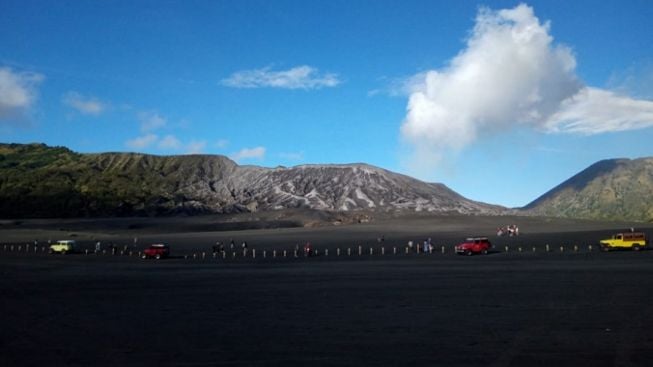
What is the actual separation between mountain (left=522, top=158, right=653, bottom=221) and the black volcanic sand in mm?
143651

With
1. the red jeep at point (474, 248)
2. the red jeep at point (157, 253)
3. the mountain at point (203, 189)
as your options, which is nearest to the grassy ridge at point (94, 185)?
the mountain at point (203, 189)

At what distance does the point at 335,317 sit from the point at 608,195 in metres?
180

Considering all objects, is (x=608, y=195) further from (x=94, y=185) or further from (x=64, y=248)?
(x=64, y=248)

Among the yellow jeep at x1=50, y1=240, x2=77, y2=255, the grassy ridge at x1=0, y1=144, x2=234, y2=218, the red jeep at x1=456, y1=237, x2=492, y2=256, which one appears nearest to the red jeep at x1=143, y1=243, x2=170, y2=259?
the yellow jeep at x1=50, y1=240, x2=77, y2=255

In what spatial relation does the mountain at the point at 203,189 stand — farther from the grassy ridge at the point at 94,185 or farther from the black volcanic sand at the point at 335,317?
the black volcanic sand at the point at 335,317

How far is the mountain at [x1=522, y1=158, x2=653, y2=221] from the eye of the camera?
543 feet

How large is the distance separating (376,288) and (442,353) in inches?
454

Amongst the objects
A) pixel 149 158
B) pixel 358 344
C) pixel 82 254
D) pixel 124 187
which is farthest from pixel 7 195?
pixel 358 344

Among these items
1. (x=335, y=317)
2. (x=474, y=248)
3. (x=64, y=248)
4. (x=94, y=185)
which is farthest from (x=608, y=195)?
(x=335, y=317)

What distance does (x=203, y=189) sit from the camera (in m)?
154

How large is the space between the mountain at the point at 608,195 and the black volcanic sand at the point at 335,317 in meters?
144

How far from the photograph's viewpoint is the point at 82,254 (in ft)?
177

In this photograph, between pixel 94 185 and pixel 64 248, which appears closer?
pixel 64 248

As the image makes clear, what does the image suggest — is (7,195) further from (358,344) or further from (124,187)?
(358,344)
